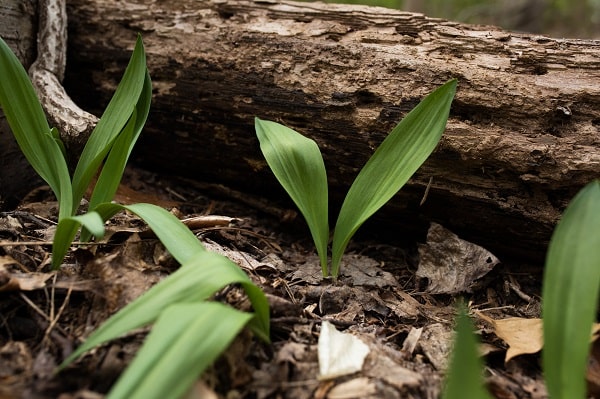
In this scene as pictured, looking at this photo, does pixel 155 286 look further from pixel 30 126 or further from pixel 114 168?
pixel 30 126

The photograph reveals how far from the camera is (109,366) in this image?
1.04m

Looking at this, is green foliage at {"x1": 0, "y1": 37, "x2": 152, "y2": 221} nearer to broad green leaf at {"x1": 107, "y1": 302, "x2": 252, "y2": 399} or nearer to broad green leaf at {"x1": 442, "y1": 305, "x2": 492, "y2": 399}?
broad green leaf at {"x1": 107, "y1": 302, "x2": 252, "y2": 399}

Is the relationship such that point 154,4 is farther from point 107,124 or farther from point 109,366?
point 109,366

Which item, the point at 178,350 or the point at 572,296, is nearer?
the point at 178,350

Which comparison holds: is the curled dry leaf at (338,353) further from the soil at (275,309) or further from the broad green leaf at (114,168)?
the broad green leaf at (114,168)

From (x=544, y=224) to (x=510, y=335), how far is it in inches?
19.6

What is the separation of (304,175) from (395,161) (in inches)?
11.2

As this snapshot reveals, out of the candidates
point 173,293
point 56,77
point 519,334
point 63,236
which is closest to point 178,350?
point 173,293

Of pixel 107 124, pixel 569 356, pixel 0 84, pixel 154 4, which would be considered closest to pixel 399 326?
pixel 569 356

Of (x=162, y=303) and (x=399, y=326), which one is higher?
(x=162, y=303)

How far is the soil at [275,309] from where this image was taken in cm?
106

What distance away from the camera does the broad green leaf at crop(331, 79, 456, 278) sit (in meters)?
1.50

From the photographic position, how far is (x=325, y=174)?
5.30ft

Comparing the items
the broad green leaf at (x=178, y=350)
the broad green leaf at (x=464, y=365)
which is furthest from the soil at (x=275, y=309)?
the broad green leaf at (x=464, y=365)
